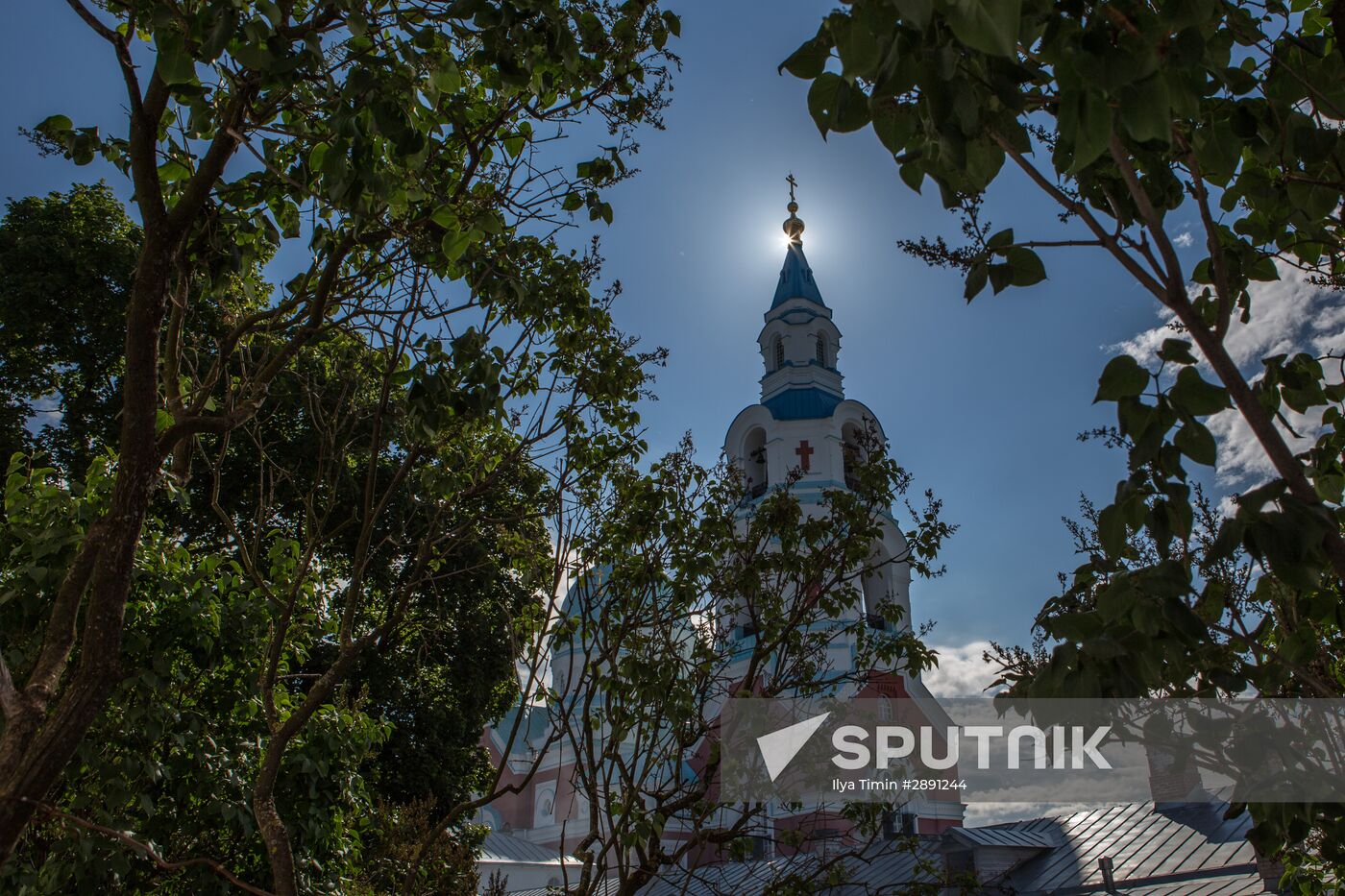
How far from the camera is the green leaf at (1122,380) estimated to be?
1.45 metres

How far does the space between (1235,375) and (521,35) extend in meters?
2.28

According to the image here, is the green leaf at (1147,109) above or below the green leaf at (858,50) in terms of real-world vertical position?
below

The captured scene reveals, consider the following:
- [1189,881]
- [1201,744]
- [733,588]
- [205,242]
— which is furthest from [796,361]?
[1201,744]

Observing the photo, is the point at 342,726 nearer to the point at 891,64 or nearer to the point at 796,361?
the point at 891,64

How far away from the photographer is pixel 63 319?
13875 millimetres

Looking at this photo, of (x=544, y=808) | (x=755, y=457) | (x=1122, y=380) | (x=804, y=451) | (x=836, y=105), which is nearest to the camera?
(x=836, y=105)

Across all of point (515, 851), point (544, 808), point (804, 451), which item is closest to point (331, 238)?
point (804, 451)

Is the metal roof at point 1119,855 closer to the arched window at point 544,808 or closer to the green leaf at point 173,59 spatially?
the green leaf at point 173,59

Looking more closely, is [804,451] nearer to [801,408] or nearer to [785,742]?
[801,408]

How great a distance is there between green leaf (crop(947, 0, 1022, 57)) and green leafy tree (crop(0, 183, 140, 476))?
15070 mm

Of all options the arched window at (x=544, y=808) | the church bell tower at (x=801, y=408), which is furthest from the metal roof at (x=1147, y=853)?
the arched window at (x=544, y=808)

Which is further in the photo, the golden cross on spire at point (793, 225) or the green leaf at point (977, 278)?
the golden cross on spire at point (793, 225)

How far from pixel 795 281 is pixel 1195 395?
23.1 meters

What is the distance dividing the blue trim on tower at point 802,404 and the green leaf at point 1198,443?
65.2 ft
